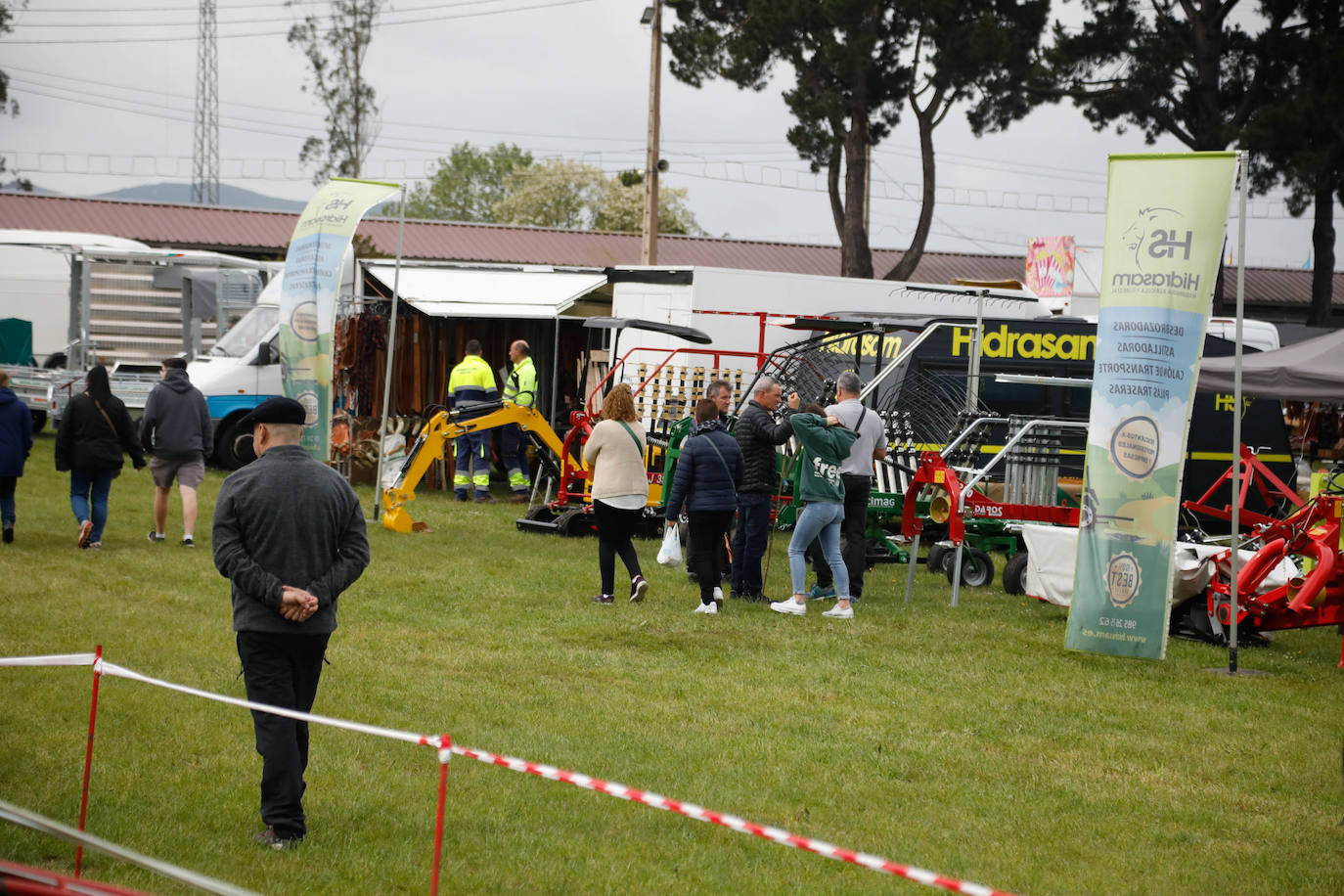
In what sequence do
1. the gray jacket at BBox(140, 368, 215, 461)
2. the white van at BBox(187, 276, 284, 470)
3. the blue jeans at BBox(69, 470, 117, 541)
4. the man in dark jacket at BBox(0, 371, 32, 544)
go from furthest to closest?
the white van at BBox(187, 276, 284, 470) → the gray jacket at BBox(140, 368, 215, 461) → the blue jeans at BBox(69, 470, 117, 541) → the man in dark jacket at BBox(0, 371, 32, 544)

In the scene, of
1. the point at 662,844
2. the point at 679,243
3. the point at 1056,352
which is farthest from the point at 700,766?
the point at 679,243

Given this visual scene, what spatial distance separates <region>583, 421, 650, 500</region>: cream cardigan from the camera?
10.2 metres

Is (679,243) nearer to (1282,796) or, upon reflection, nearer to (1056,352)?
(1056,352)

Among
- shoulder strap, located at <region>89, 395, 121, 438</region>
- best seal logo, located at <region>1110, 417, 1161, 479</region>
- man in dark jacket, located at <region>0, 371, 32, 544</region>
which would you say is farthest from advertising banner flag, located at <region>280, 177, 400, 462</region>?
best seal logo, located at <region>1110, 417, 1161, 479</region>

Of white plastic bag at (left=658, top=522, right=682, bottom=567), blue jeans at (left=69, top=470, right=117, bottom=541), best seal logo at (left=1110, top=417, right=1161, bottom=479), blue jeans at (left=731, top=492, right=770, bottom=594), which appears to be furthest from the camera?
blue jeans at (left=69, top=470, right=117, bottom=541)

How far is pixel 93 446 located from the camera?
1186 centimetres

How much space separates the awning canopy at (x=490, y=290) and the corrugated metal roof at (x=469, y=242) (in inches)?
601

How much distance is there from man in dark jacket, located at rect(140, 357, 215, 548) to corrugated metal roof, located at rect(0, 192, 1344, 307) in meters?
21.3

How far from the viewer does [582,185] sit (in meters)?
64.8

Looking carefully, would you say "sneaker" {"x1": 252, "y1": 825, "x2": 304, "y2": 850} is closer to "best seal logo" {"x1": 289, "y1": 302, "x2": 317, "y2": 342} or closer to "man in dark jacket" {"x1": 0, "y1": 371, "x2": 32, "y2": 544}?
"best seal logo" {"x1": 289, "y1": 302, "x2": 317, "y2": 342}

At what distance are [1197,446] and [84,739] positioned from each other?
12622 millimetres

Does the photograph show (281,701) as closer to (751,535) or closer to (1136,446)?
(1136,446)

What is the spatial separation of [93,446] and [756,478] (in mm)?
5762

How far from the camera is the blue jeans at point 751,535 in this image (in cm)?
1087
